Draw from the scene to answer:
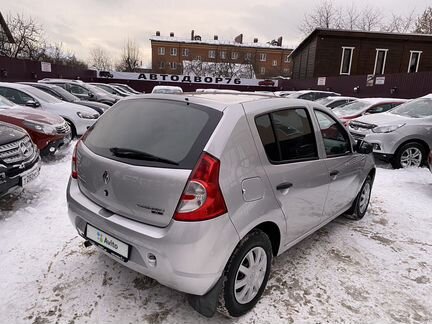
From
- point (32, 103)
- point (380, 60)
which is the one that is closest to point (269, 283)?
point (32, 103)

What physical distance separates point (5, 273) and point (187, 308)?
1629mm

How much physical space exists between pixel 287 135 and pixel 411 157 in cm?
549

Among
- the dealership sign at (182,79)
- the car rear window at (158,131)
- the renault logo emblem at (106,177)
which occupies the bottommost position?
the renault logo emblem at (106,177)

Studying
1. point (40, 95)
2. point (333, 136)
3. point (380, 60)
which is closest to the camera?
point (333, 136)

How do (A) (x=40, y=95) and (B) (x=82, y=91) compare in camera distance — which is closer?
(A) (x=40, y=95)

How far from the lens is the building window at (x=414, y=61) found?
1059 inches

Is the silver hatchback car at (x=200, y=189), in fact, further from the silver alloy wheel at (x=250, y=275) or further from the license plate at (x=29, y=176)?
the license plate at (x=29, y=176)

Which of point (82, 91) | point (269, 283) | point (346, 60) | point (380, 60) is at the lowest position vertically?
point (269, 283)

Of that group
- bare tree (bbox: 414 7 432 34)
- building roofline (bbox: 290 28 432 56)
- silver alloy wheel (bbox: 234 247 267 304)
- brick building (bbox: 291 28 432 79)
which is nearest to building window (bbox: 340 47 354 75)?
brick building (bbox: 291 28 432 79)

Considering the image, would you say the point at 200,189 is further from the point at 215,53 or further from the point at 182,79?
the point at 215,53

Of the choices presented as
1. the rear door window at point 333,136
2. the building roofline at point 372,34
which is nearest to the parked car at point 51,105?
the rear door window at point 333,136

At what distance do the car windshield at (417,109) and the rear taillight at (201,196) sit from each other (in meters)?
6.81

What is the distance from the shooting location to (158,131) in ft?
7.64

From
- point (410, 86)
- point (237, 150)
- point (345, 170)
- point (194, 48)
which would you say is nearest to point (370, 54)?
point (410, 86)
